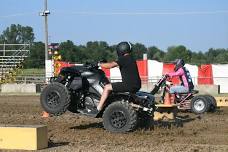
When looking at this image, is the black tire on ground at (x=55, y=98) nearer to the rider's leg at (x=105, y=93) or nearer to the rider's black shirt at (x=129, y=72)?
the rider's leg at (x=105, y=93)

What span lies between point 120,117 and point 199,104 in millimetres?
4837

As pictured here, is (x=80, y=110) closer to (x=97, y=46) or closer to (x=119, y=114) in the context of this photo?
(x=119, y=114)

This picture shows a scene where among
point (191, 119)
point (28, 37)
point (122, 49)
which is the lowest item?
point (191, 119)

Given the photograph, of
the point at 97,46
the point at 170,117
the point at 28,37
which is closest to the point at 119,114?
the point at 170,117

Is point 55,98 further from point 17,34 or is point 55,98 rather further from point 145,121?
point 17,34

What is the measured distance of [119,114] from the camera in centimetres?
1055

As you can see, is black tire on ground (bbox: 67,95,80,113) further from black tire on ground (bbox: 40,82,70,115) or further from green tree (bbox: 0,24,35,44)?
green tree (bbox: 0,24,35,44)

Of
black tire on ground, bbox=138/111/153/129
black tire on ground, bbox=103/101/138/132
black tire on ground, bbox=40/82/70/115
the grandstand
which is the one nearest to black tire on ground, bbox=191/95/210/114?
black tire on ground, bbox=138/111/153/129

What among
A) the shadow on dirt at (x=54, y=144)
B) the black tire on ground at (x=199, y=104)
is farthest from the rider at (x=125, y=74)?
the black tire on ground at (x=199, y=104)

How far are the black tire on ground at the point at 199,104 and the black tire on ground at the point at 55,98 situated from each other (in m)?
4.95

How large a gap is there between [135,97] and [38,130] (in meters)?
2.98

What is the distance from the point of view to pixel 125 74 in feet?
35.0

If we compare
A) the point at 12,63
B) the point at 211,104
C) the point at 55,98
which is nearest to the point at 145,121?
the point at 55,98

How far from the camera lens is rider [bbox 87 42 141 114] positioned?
10648 mm
